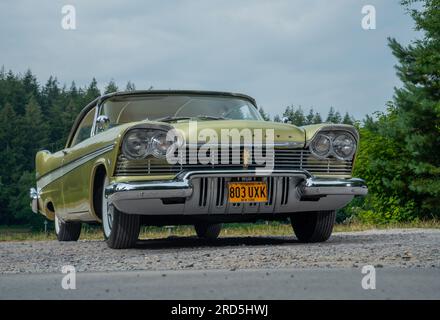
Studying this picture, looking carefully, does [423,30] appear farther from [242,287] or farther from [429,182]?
[242,287]

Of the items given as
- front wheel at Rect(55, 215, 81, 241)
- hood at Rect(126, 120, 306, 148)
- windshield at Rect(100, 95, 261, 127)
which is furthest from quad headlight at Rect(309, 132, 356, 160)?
front wheel at Rect(55, 215, 81, 241)

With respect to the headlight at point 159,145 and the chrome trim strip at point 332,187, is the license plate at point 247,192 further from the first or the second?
the headlight at point 159,145

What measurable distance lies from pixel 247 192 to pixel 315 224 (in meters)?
1.27

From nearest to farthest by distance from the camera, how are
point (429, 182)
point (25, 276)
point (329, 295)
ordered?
1. point (329, 295)
2. point (25, 276)
3. point (429, 182)

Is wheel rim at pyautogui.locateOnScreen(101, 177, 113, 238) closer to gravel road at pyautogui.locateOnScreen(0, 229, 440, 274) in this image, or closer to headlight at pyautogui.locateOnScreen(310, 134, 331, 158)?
gravel road at pyautogui.locateOnScreen(0, 229, 440, 274)

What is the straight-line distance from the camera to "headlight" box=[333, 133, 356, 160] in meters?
7.78

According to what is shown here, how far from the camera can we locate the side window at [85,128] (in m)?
8.93

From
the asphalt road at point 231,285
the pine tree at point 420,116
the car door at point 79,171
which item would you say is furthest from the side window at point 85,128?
the pine tree at point 420,116

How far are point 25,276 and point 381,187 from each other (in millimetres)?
21604

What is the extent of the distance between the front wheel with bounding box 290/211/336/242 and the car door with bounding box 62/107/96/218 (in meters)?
2.21

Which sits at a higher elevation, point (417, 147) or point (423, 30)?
point (423, 30)
